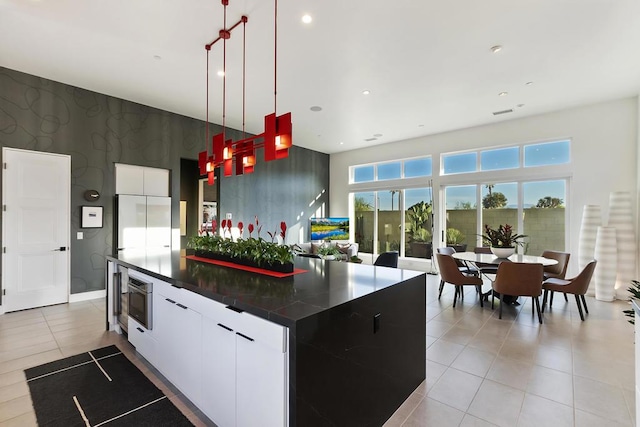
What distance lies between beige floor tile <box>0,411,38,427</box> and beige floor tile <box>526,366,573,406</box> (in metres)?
3.69

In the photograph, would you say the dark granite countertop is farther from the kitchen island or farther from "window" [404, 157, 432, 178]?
"window" [404, 157, 432, 178]

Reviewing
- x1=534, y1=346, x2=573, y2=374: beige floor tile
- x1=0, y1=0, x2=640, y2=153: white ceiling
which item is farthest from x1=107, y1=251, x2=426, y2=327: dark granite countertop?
x1=0, y1=0, x2=640, y2=153: white ceiling

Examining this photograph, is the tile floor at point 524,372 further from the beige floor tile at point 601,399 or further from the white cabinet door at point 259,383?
the white cabinet door at point 259,383

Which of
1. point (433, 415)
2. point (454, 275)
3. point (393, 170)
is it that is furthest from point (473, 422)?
point (393, 170)

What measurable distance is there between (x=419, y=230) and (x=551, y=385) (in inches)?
229

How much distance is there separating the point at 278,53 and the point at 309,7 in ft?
3.10

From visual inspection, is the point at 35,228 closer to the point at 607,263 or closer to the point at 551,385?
the point at 551,385

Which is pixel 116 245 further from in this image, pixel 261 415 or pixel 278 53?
pixel 261 415

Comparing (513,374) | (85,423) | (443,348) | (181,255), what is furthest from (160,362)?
(513,374)

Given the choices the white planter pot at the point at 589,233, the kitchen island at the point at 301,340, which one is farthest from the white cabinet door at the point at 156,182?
the white planter pot at the point at 589,233

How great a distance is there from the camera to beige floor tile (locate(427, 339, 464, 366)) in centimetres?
294

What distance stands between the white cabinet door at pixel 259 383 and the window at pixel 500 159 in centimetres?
705

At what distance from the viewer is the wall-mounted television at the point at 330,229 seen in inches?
346

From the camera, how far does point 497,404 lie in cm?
224
